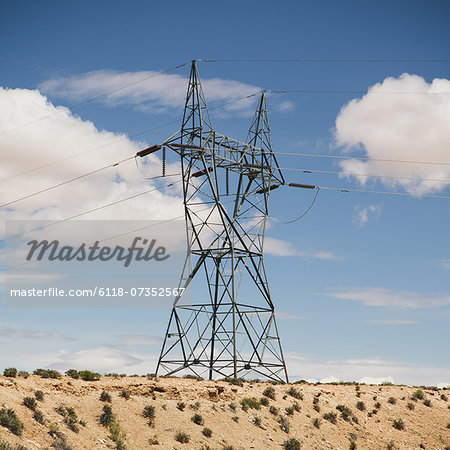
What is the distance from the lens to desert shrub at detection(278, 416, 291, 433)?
33000 millimetres

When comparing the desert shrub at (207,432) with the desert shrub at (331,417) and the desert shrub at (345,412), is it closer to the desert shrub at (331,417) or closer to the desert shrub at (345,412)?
the desert shrub at (331,417)

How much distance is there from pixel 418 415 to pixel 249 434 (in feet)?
55.6

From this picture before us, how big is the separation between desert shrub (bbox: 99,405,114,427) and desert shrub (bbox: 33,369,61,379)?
15.8 ft

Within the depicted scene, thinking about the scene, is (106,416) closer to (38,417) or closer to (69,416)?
(69,416)

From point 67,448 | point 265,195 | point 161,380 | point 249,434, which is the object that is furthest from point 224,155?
point 67,448

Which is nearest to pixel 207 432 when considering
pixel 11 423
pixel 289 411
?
pixel 289 411

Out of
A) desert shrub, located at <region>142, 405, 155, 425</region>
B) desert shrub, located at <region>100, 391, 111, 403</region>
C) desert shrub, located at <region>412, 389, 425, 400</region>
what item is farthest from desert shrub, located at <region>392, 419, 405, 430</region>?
desert shrub, located at <region>100, 391, 111, 403</region>

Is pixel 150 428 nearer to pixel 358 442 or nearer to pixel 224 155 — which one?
pixel 358 442

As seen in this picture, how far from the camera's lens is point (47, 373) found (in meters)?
30.6

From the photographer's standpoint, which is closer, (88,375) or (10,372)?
(10,372)

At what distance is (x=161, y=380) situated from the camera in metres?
35.5

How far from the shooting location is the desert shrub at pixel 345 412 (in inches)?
1479

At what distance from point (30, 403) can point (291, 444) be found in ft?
45.9

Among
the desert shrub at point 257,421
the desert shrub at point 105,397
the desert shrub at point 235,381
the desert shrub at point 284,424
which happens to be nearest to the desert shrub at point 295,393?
the desert shrub at point 235,381
